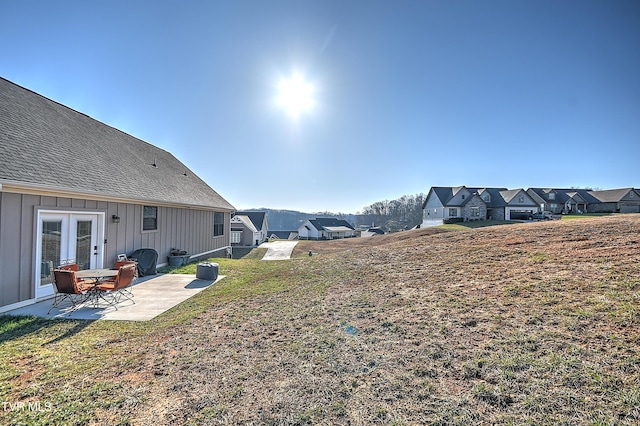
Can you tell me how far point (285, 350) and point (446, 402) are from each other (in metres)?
2.21

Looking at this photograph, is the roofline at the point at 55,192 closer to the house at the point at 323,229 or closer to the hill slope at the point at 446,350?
the hill slope at the point at 446,350

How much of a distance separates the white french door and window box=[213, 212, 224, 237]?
8.36 m

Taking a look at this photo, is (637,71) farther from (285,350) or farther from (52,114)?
(52,114)

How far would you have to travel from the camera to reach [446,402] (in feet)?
8.68

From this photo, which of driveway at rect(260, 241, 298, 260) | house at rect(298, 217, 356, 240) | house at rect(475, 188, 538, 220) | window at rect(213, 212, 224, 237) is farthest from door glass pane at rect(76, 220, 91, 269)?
house at rect(298, 217, 356, 240)

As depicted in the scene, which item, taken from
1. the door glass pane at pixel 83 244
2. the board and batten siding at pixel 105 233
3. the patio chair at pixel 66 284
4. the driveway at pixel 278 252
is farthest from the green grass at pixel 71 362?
the driveway at pixel 278 252

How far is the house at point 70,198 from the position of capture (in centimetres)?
569

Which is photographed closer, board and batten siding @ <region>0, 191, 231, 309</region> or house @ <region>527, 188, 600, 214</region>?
board and batten siding @ <region>0, 191, 231, 309</region>

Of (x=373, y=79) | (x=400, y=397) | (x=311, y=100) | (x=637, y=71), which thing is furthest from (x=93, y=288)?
(x=637, y=71)

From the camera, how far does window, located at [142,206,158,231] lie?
393 inches

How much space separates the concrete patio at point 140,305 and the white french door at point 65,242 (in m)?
0.74

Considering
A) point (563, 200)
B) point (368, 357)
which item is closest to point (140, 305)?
point (368, 357)

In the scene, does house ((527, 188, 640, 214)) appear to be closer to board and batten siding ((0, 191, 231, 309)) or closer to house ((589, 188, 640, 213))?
house ((589, 188, 640, 213))

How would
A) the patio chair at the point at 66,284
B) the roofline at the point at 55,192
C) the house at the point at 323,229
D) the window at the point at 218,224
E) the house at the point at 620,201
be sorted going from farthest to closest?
the house at the point at 323,229
the house at the point at 620,201
the window at the point at 218,224
the patio chair at the point at 66,284
the roofline at the point at 55,192
